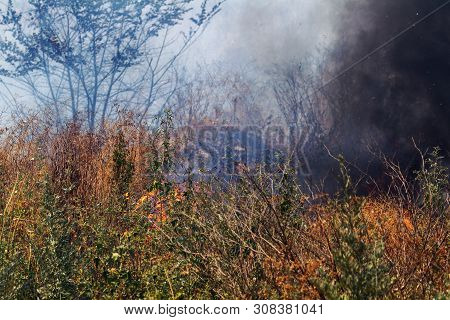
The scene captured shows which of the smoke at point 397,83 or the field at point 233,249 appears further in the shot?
the smoke at point 397,83

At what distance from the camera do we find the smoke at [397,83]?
901cm

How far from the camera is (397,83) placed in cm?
943

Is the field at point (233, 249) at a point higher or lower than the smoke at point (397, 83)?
lower

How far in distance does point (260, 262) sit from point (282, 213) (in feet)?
2.12

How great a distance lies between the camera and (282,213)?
4.83 metres

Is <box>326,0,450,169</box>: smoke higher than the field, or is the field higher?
<box>326,0,450,169</box>: smoke

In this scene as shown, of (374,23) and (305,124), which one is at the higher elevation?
(374,23)

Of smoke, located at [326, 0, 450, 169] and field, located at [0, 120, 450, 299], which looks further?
smoke, located at [326, 0, 450, 169]

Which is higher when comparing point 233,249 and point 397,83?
point 397,83

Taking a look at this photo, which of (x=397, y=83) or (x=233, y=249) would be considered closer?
(x=233, y=249)

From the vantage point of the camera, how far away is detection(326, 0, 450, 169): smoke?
901cm

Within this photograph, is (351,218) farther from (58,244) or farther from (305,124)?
(305,124)
